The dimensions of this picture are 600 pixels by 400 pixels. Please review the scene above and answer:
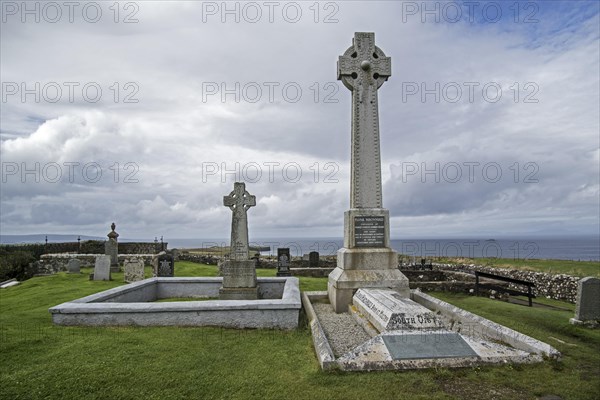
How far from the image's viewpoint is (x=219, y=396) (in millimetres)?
4371

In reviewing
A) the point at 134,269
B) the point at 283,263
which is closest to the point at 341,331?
the point at 283,263

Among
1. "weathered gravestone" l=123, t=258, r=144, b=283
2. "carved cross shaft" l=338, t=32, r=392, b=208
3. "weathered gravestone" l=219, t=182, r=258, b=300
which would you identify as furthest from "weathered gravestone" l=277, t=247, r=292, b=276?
"carved cross shaft" l=338, t=32, r=392, b=208

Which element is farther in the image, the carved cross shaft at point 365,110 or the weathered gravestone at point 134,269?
the weathered gravestone at point 134,269

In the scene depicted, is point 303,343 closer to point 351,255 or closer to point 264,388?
point 264,388

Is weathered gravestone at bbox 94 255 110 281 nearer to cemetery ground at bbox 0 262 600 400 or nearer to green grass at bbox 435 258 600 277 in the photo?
cemetery ground at bbox 0 262 600 400

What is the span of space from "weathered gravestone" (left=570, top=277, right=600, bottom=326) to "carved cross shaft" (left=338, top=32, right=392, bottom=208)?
501 cm

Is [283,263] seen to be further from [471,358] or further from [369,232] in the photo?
[471,358]

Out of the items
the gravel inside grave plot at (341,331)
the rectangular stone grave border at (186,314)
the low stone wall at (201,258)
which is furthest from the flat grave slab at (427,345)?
the low stone wall at (201,258)

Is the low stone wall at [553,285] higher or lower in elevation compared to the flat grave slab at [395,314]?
lower

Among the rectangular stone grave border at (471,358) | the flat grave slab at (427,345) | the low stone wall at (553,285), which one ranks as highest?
the flat grave slab at (427,345)

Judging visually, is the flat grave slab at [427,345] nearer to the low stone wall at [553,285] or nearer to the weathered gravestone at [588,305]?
the weathered gravestone at [588,305]

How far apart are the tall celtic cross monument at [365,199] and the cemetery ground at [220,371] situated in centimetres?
218

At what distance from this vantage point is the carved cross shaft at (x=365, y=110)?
9.43 meters

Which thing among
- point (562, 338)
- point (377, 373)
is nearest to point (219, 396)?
point (377, 373)
